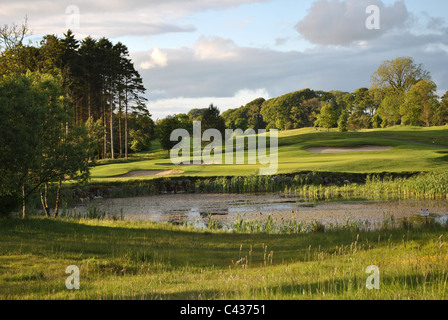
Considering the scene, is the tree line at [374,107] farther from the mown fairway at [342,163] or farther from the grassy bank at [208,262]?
the grassy bank at [208,262]

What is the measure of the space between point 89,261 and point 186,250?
3375mm

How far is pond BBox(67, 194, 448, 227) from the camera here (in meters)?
21.3

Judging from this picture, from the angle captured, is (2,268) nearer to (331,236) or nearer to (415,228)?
(331,236)

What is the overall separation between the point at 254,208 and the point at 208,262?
14125 mm

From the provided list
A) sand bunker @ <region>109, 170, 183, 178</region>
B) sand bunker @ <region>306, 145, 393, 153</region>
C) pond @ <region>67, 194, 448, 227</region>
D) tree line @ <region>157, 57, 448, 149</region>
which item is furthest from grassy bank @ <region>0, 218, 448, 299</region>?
tree line @ <region>157, 57, 448, 149</region>

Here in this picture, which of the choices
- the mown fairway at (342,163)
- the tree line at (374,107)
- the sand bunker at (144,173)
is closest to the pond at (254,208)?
the mown fairway at (342,163)

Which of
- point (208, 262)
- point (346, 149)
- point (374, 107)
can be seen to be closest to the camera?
point (208, 262)

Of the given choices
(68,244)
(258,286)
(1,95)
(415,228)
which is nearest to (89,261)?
(68,244)

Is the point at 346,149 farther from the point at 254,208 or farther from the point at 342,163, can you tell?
the point at 254,208

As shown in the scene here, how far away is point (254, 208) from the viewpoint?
2573cm

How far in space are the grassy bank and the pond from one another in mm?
4060

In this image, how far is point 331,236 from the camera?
15.1 metres

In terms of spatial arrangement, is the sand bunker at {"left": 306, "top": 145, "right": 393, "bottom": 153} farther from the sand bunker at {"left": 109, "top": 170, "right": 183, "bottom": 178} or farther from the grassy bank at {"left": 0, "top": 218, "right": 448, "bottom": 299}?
the grassy bank at {"left": 0, "top": 218, "right": 448, "bottom": 299}

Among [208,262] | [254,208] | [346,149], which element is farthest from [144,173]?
[208,262]
